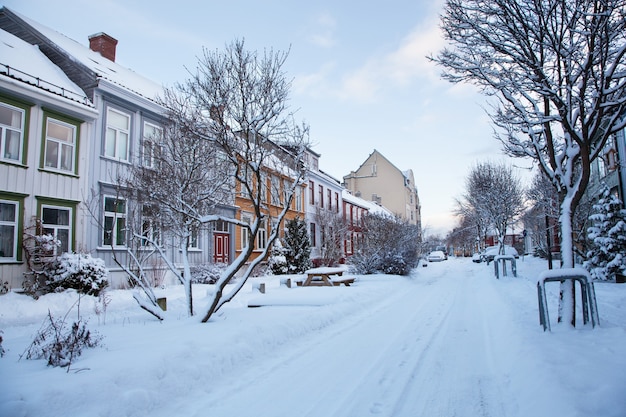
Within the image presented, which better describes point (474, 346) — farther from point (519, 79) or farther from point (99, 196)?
point (99, 196)

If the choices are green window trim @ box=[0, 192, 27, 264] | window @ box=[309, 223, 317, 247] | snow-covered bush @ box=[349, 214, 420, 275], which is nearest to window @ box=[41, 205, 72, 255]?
green window trim @ box=[0, 192, 27, 264]

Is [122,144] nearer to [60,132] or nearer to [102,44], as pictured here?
[60,132]

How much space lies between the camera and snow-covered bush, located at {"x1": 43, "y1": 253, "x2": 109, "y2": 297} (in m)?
11.8

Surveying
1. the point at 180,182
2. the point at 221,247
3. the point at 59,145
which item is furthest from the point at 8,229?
the point at 221,247

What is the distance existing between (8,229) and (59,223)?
155 cm

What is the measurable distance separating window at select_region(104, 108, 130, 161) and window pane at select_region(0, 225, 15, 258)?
428cm

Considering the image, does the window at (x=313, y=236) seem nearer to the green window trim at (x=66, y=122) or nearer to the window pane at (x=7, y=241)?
the green window trim at (x=66, y=122)

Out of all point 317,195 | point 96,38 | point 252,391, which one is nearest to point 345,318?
point 252,391

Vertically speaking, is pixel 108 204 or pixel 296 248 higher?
pixel 108 204

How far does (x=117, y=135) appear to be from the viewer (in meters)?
15.8

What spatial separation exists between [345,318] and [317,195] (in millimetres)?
24958

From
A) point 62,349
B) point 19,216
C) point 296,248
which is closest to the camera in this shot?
point 62,349

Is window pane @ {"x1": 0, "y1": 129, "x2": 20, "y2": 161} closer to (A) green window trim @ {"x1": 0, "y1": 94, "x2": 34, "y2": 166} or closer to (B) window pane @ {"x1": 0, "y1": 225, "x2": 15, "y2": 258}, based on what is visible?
(A) green window trim @ {"x1": 0, "y1": 94, "x2": 34, "y2": 166}

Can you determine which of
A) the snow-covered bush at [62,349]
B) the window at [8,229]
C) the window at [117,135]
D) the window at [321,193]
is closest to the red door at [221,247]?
the window at [117,135]
